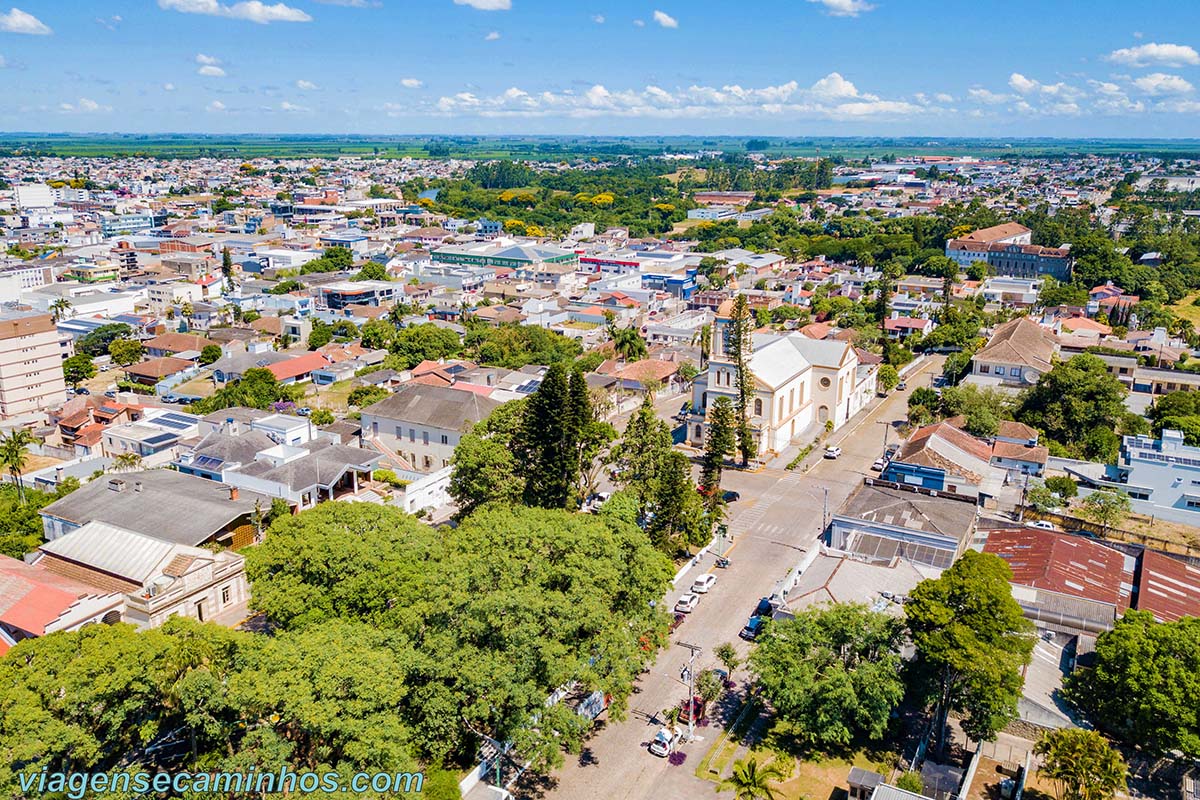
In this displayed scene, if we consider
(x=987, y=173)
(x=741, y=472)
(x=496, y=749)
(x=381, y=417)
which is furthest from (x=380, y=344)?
(x=987, y=173)

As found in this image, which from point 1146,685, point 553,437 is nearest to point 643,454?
point 553,437

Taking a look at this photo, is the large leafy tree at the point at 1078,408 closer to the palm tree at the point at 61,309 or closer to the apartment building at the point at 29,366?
the apartment building at the point at 29,366

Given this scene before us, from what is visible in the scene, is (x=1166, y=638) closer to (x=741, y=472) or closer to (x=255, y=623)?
(x=741, y=472)

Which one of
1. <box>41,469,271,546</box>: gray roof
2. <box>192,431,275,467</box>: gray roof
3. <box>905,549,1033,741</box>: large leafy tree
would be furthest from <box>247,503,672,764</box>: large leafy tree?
<box>192,431,275,467</box>: gray roof

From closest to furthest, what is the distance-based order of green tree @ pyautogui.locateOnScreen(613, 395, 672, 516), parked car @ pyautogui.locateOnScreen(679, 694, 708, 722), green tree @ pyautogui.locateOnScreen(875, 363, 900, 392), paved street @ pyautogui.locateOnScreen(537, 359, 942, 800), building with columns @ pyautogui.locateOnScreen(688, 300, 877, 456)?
paved street @ pyautogui.locateOnScreen(537, 359, 942, 800) < parked car @ pyautogui.locateOnScreen(679, 694, 708, 722) < green tree @ pyautogui.locateOnScreen(613, 395, 672, 516) < building with columns @ pyautogui.locateOnScreen(688, 300, 877, 456) < green tree @ pyautogui.locateOnScreen(875, 363, 900, 392)

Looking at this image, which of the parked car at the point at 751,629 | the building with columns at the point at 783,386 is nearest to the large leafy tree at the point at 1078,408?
the building with columns at the point at 783,386

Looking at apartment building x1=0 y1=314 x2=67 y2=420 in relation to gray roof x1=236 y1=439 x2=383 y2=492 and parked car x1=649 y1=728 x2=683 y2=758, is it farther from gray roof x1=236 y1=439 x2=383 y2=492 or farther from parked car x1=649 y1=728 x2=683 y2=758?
parked car x1=649 y1=728 x2=683 y2=758

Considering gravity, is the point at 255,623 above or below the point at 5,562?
below
